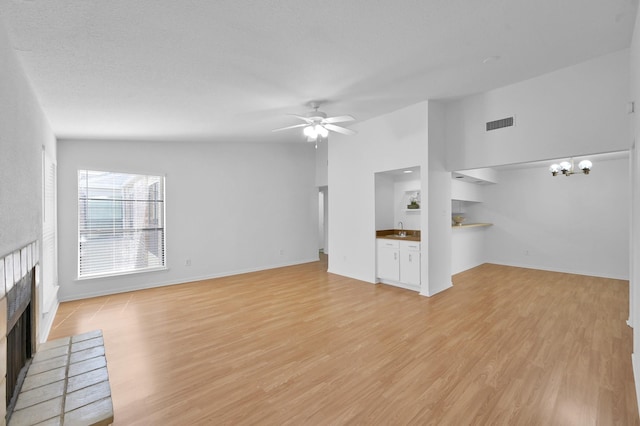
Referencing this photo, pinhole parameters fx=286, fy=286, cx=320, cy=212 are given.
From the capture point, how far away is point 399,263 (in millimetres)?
5125

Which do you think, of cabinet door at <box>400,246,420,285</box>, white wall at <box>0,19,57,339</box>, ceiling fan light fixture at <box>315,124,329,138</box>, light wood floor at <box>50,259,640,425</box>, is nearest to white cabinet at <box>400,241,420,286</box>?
cabinet door at <box>400,246,420,285</box>

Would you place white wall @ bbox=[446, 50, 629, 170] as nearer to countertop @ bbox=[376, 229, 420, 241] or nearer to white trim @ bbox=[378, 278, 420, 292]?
countertop @ bbox=[376, 229, 420, 241]

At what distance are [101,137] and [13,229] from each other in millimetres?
3500

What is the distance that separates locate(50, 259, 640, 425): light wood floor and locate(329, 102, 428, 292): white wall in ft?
3.58

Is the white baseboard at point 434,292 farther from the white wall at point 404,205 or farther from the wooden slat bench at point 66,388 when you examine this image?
the wooden slat bench at point 66,388

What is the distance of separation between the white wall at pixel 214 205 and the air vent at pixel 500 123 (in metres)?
4.49

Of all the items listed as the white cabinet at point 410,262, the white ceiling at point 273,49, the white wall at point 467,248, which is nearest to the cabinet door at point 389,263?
the white cabinet at point 410,262

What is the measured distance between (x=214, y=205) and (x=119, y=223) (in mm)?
1725

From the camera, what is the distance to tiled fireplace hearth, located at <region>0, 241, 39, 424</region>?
1.46 metres

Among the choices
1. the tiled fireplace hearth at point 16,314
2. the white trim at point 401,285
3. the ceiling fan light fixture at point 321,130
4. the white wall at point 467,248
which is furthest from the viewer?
the white wall at point 467,248

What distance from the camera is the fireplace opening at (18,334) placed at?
1.66m

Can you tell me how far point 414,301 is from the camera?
4426 mm

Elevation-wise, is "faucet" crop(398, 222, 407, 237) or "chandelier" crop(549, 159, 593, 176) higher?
"chandelier" crop(549, 159, 593, 176)

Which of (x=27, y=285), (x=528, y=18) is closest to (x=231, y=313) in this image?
(x=27, y=285)
